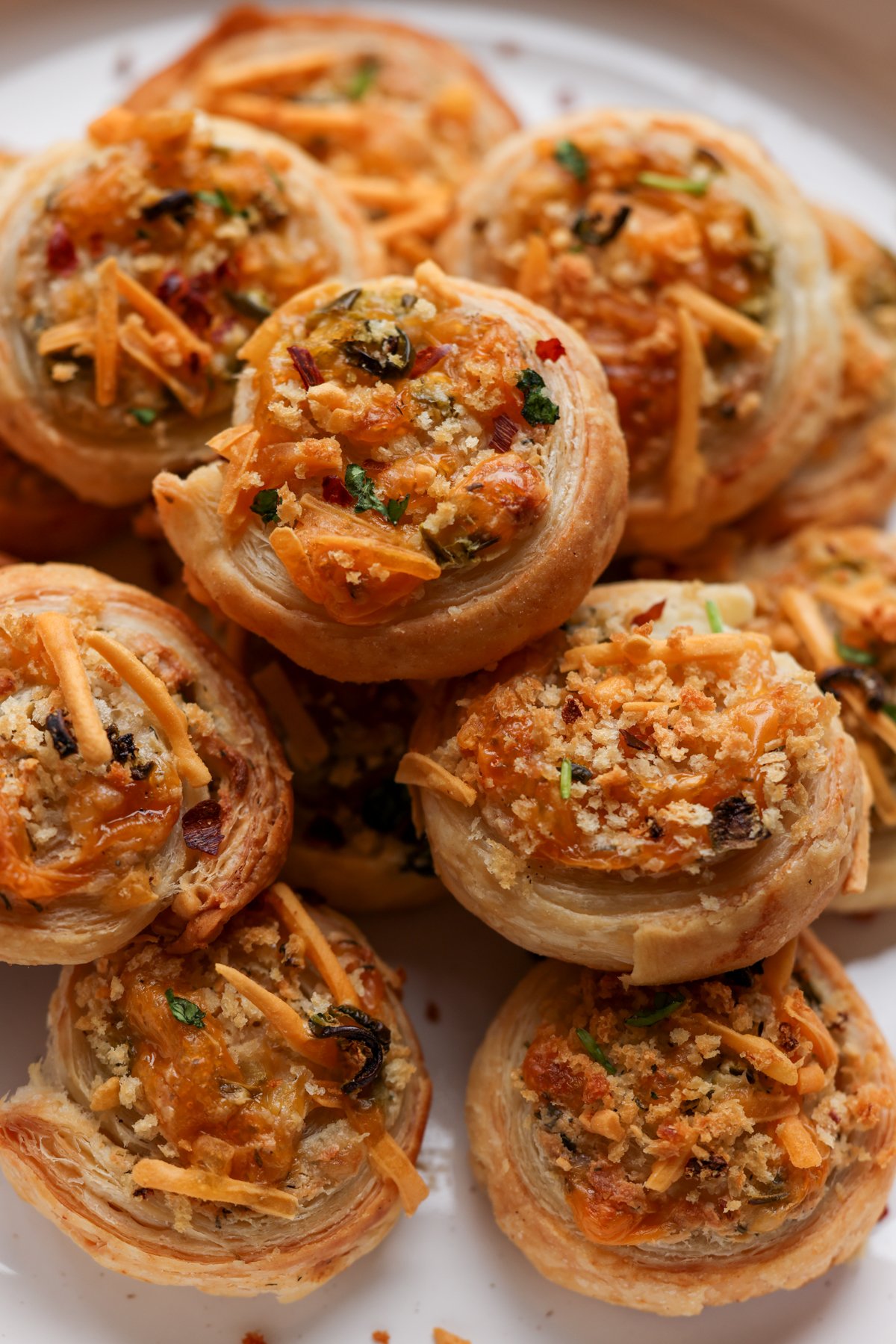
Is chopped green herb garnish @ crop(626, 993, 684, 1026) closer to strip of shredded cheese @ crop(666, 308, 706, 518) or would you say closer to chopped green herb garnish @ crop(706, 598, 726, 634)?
chopped green herb garnish @ crop(706, 598, 726, 634)

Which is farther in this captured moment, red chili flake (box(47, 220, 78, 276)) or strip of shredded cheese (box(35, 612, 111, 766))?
red chili flake (box(47, 220, 78, 276))

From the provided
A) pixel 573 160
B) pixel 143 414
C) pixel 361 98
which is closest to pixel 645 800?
pixel 143 414

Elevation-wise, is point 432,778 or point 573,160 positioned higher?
point 573,160

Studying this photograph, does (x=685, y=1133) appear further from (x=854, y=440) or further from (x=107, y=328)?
(x=107, y=328)

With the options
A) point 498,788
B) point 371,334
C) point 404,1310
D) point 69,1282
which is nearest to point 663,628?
point 498,788

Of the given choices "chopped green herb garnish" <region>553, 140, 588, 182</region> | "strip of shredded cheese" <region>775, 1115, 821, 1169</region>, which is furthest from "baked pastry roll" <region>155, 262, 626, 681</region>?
"strip of shredded cheese" <region>775, 1115, 821, 1169</region>

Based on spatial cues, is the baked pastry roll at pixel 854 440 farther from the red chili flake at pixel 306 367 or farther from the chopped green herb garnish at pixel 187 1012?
the chopped green herb garnish at pixel 187 1012

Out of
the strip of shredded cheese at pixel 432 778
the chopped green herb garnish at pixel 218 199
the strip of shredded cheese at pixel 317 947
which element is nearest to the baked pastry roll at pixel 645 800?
the strip of shredded cheese at pixel 432 778
